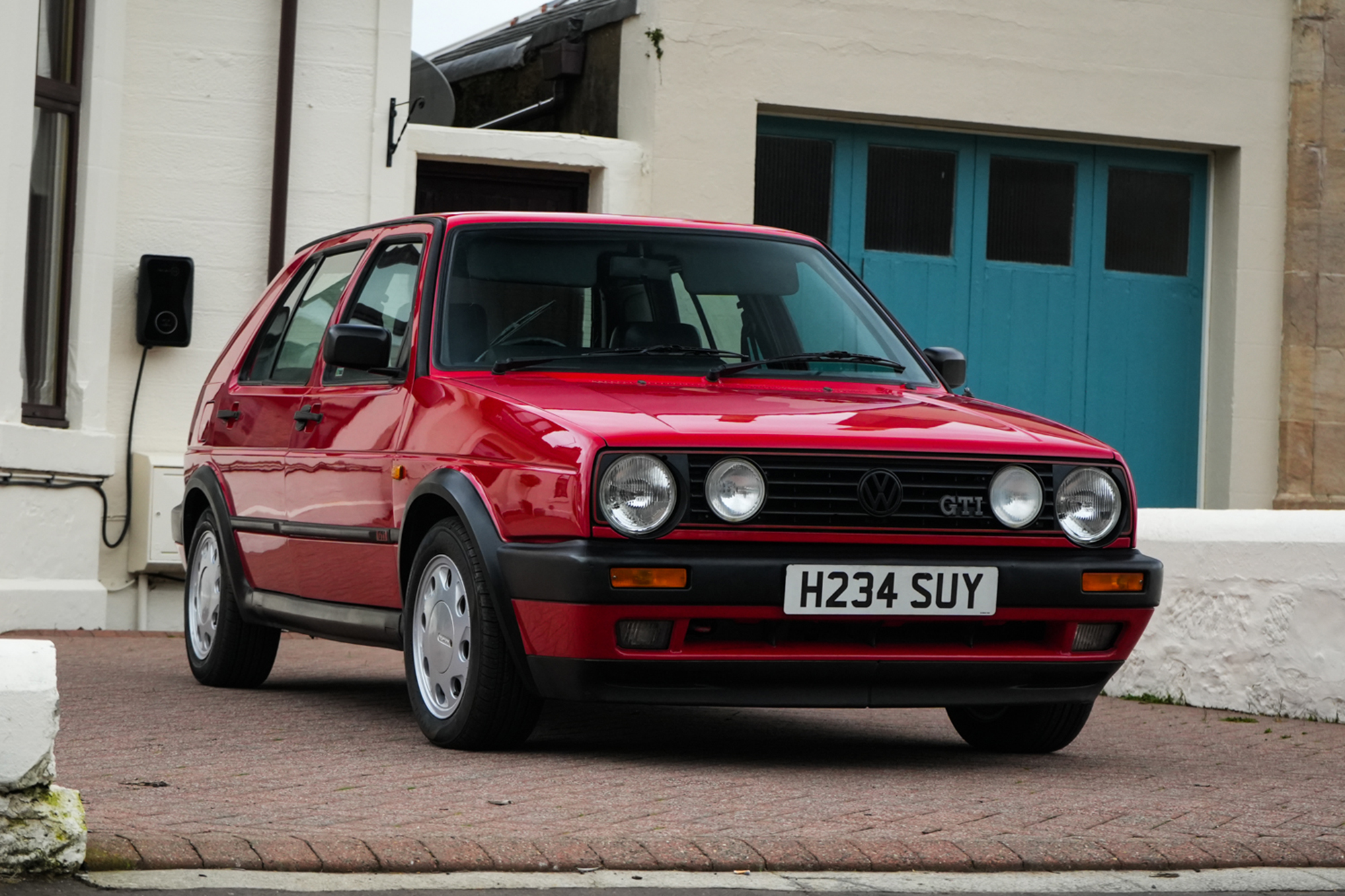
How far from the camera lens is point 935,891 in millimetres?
4422

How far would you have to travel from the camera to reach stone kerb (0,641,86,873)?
425 cm

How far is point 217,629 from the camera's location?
836 cm

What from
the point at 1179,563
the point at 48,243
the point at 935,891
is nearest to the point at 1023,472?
the point at 935,891

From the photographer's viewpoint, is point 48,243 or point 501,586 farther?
point 48,243

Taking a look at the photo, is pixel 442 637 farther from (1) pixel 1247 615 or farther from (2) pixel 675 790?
(1) pixel 1247 615

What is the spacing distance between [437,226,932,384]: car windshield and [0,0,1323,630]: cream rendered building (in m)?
5.03

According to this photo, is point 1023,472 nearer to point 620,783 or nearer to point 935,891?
point 620,783

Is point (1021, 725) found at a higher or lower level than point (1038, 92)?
lower

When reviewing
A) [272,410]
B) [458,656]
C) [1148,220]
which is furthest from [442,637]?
[1148,220]

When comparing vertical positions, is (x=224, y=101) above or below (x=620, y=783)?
above

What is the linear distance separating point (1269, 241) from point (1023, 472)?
30.4 ft

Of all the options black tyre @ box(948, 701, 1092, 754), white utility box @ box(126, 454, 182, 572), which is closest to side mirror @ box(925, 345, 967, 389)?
black tyre @ box(948, 701, 1092, 754)

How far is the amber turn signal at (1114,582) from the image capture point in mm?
6180

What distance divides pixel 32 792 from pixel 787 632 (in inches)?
89.7
